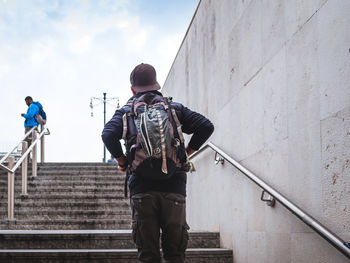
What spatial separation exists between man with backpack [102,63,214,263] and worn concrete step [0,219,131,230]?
3519 mm

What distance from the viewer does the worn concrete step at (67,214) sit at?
657 cm

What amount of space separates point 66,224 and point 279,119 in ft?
Result: 12.3

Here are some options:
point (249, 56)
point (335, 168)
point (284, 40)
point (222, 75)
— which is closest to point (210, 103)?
point (222, 75)

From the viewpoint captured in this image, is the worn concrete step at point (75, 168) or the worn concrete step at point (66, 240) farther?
the worn concrete step at point (75, 168)

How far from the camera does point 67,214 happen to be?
263 inches

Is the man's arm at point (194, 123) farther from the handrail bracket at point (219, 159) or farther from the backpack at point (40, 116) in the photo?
the backpack at point (40, 116)

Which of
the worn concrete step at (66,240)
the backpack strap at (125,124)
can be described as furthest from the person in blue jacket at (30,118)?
the backpack strap at (125,124)

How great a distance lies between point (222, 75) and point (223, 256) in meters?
1.62

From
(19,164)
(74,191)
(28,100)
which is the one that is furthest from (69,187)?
(28,100)

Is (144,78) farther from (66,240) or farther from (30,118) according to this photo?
(30,118)

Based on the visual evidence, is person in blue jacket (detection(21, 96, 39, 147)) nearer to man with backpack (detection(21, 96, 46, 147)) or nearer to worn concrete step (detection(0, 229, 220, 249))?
man with backpack (detection(21, 96, 46, 147))

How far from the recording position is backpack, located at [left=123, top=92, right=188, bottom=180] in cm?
234

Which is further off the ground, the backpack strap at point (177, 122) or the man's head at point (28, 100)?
the man's head at point (28, 100)

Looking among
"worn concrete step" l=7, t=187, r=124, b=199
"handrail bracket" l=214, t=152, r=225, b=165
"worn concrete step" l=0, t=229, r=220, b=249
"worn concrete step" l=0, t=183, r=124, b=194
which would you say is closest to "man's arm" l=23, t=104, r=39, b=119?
"worn concrete step" l=0, t=183, r=124, b=194
